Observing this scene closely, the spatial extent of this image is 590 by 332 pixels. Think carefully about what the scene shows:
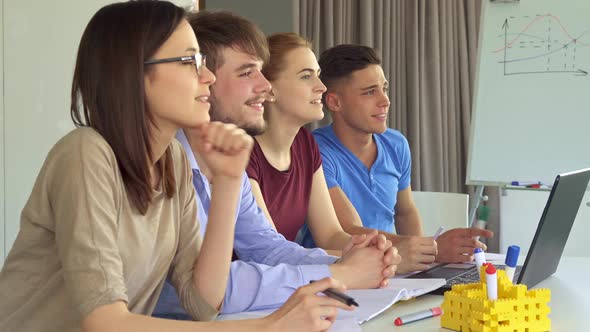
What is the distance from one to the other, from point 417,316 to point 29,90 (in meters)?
1.68

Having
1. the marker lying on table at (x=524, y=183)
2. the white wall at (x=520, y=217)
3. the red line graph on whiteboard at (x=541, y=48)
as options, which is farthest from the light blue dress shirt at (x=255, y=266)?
the white wall at (x=520, y=217)

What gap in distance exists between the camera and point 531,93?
3359 millimetres

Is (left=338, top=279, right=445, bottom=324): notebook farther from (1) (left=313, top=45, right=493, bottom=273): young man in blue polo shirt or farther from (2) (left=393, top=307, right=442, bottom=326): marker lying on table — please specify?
(1) (left=313, top=45, right=493, bottom=273): young man in blue polo shirt

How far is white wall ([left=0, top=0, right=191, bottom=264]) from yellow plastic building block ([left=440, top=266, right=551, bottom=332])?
5.49ft

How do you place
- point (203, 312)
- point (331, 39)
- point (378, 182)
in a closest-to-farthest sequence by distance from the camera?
point (203, 312), point (378, 182), point (331, 39)

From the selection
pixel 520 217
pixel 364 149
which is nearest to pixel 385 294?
pixel 364 149

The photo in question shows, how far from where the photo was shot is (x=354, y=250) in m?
1.68

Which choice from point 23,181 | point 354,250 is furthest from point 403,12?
point 354,250

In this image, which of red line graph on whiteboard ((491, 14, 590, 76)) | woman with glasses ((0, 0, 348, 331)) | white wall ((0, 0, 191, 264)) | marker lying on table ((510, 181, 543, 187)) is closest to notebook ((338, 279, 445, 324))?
woman with glasses ((0, 0, 348, 331))

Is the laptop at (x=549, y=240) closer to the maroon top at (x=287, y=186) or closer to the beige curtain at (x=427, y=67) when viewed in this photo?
the maroon top at (x=287, y=186)

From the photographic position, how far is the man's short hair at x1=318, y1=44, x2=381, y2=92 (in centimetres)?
282

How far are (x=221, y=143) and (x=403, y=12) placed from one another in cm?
310

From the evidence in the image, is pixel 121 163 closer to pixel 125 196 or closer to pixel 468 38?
pixel 125 196

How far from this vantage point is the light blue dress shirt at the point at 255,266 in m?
1.48
